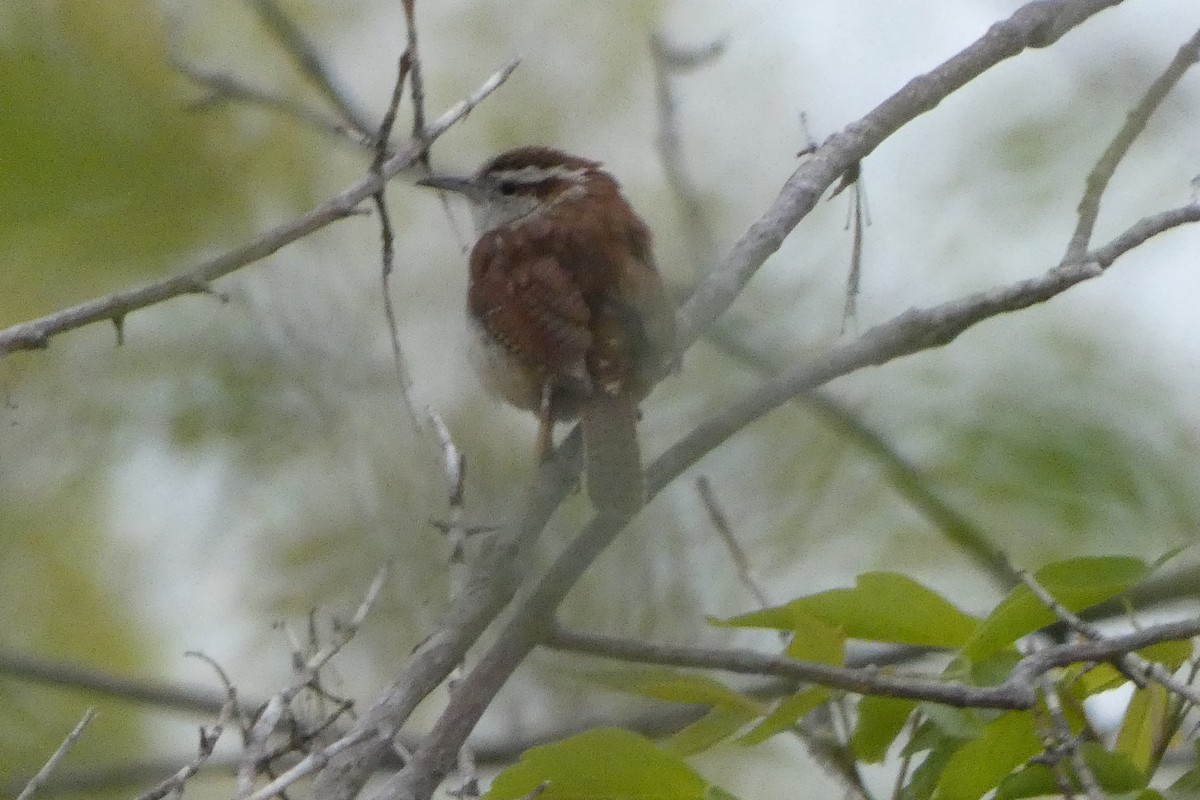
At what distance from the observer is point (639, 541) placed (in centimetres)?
521

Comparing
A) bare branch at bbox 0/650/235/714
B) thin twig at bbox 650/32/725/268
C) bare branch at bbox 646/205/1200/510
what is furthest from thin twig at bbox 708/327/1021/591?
bare branch at bbox 0/650/235/714

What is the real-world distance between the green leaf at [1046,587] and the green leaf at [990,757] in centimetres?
11

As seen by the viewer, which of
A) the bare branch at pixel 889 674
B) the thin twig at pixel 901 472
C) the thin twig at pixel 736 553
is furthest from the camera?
the thin twig at pixel 901 472

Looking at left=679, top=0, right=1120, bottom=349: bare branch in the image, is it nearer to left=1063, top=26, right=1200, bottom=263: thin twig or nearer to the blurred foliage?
left=1063, top=26, right=1200, bottom=263: thin twig

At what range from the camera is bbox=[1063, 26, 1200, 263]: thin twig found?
9.89 ft

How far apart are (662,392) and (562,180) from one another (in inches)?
32.8

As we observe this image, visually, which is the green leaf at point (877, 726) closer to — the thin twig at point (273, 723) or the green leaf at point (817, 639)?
the green leaf at point (817, 639)

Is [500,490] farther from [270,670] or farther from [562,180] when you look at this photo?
[270,670]

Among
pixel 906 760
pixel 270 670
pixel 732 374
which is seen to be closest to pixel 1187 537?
pixel 732 374

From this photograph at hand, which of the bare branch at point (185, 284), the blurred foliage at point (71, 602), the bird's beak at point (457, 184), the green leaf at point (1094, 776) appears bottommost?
the green leaf at point (1094, 776)

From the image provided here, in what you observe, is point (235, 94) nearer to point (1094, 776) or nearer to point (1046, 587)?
point (1046, 587)

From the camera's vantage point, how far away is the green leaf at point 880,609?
7.48ft

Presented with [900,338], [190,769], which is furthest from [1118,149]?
[190,769]

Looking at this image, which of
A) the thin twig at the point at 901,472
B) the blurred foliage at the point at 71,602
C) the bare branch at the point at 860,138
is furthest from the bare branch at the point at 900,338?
the blurred foliage at the point at 71,602
